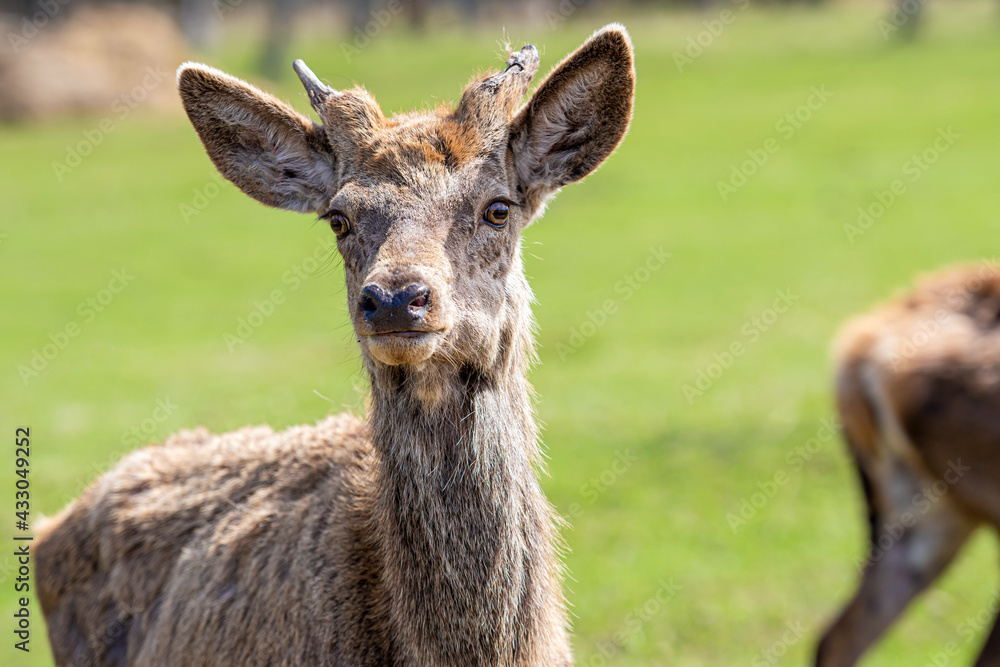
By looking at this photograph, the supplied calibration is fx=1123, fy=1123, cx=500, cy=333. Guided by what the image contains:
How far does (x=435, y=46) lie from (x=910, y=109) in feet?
51.9

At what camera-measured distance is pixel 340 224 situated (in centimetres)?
434

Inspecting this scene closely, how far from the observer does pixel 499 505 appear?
4.27 meters

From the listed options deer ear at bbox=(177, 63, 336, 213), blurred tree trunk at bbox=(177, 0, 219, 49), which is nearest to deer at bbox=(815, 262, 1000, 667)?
deer ear at bbox=(177, 63, 336, 213)

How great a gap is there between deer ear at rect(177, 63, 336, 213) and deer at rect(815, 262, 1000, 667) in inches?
159

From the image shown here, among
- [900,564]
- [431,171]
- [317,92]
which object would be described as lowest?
[900,564]

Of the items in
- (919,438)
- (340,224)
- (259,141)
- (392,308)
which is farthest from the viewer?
(919,438)

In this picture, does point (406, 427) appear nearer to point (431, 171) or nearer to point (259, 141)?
point (431, 171)

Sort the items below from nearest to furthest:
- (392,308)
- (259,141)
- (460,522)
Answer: (392,308), (460,522), (259,141)

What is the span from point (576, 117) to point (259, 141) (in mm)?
1365

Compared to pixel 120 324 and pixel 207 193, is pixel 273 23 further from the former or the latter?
pixel 120 324

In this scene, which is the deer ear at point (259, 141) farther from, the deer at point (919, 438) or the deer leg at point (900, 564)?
the deer leg at point (900, 564)

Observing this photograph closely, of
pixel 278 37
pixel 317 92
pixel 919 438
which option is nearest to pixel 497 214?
pixel 317 92

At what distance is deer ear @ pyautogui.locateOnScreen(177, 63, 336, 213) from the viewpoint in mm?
4633

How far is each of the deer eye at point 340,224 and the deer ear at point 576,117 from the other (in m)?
0.74
